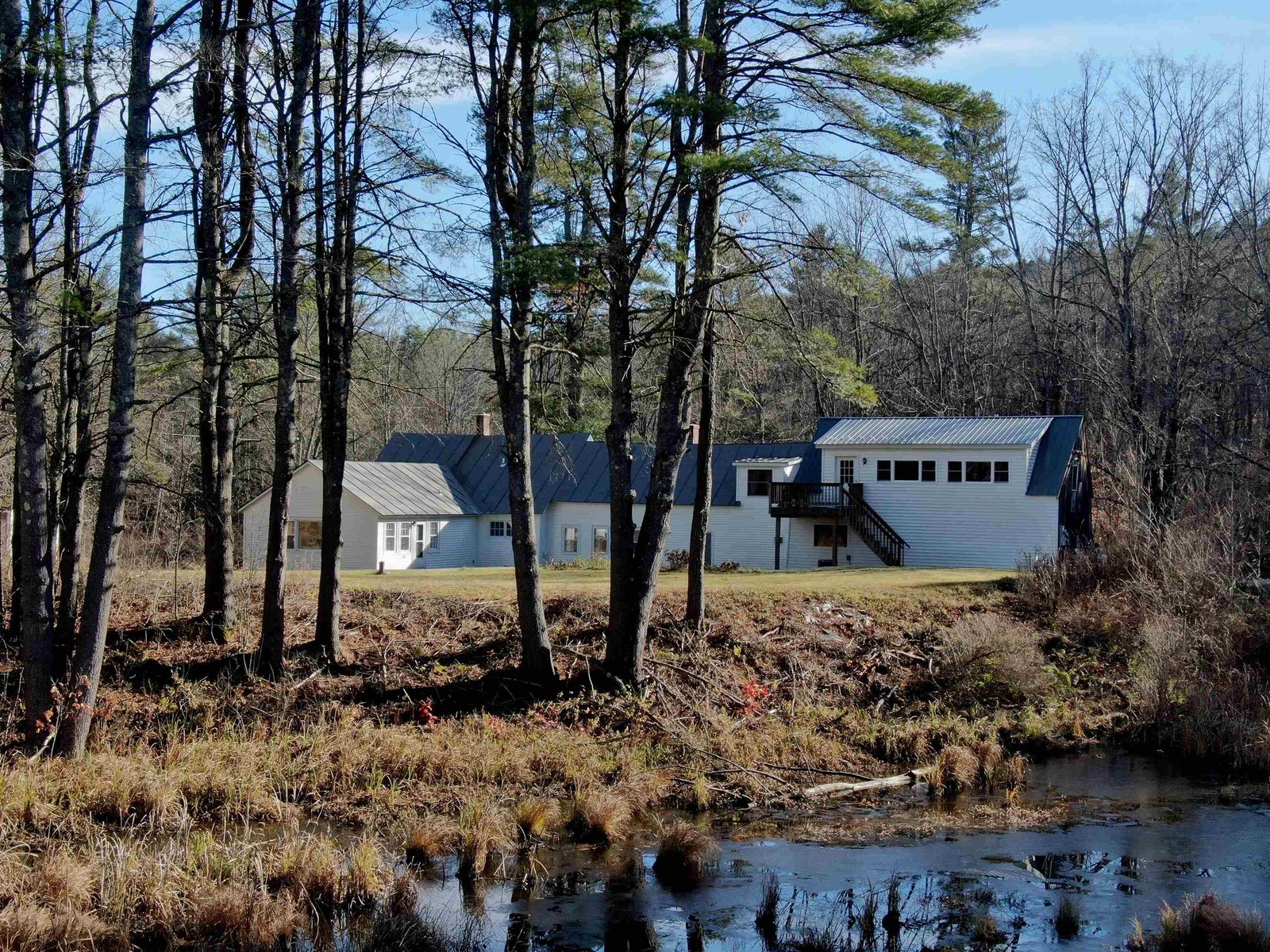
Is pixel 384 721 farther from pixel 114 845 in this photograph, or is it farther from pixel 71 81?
pixel 71 81

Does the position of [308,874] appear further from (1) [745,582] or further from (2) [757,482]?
(2) [757,482]

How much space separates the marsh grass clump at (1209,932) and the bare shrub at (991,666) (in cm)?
898

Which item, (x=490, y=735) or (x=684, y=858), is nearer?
(x=684, y=858)

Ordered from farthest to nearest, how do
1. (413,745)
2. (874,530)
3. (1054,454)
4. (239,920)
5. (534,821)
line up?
1. (874,530)
2. (1054,454)
3. (413,745)
4. (534,821)
5. (239,920)

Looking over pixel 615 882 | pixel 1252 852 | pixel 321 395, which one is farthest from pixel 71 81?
pixel 1252 852

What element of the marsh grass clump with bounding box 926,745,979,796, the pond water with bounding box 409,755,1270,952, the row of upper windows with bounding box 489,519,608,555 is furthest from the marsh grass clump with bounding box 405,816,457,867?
the row of upper windows with bounding box 489,519,608,555

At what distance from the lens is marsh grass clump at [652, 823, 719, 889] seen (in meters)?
10.0

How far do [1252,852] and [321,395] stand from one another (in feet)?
39.9

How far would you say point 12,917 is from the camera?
7719mm

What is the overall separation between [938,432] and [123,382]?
2727 cm

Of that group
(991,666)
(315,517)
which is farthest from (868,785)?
(315,517)

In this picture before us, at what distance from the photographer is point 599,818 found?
11227 mm

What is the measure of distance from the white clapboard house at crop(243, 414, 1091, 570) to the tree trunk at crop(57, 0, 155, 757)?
2054 centimetres

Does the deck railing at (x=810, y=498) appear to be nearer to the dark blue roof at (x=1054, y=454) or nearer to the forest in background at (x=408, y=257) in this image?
the dark blue roof at (x=1054, y=454)
